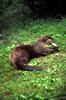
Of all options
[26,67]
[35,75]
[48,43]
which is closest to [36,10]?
[48,43]

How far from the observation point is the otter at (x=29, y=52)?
772cm

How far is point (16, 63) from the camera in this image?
781 centimetres

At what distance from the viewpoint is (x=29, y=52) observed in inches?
328

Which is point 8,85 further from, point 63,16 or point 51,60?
point 63,16

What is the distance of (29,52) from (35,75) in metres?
1.12

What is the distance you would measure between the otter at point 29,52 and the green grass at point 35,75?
13 centimetres

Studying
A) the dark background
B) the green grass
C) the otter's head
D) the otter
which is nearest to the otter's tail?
the otter

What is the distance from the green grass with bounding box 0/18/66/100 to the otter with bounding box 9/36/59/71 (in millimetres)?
132

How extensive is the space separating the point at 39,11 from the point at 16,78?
4.74 metres

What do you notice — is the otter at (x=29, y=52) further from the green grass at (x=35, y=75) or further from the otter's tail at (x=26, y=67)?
the green grass at (x=35, y=75)

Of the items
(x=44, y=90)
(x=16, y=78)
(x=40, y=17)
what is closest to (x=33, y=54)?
(x=16, y=78)

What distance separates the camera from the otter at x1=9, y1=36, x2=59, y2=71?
7719mm

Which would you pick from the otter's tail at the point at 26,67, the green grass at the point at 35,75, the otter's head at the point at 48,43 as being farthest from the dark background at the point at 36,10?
the otter's tail at the point at 26,67

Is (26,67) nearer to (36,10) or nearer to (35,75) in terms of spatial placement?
(35,75)
